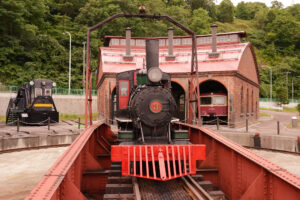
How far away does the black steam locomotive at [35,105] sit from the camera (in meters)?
18.6

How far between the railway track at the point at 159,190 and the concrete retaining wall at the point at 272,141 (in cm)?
806

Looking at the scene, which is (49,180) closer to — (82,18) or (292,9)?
(82,18)

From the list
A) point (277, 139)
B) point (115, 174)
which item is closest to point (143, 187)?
point (115, 174)

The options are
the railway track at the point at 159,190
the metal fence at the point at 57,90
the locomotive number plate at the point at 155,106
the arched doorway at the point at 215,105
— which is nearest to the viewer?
the railway track at the point at 159,190

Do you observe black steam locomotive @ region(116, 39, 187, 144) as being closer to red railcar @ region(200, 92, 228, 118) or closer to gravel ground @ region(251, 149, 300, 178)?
gravel ground @ region(251, 149, 300, 178)

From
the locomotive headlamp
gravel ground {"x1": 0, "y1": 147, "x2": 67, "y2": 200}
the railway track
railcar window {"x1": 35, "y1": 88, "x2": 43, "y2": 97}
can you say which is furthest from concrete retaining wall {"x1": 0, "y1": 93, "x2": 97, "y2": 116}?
the locomotive headlamp

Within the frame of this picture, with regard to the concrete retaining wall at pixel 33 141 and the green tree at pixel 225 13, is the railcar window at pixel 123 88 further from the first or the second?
the green tree at pixel 225 13

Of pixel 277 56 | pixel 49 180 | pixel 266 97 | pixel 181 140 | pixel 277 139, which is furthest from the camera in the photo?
pixel 277 56

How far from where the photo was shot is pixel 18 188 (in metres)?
6.93

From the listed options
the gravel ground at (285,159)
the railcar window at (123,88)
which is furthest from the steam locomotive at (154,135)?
the gravel ground at (285,159)

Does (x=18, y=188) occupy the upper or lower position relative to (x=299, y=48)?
lower

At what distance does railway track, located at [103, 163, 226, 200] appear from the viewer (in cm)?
493

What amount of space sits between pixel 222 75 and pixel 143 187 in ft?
52.2

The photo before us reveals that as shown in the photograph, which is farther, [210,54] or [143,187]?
[210,54]
